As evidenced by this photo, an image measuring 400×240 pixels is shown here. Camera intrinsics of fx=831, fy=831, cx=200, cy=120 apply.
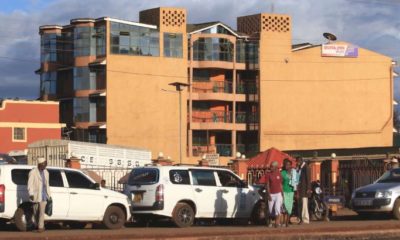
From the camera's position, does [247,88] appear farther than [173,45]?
Yes

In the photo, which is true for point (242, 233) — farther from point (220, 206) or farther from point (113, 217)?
point (113, 217)

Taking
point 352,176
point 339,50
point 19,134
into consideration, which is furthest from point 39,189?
point 339,50

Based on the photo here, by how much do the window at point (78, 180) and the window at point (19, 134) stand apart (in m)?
44.9

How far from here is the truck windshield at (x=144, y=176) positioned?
22906 millimetres

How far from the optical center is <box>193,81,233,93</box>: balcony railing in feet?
249

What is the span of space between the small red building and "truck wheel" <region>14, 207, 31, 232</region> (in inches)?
1761

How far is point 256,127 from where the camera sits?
77.4 m

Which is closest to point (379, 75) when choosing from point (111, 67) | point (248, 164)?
point (111, 67)

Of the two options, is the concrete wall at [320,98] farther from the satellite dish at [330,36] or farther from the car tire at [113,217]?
the car tire at [113,217]

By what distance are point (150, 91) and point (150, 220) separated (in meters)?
48.7

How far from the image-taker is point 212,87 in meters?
76.0

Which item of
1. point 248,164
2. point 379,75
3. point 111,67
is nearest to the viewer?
point 248,164

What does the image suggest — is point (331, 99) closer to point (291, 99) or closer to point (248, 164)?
point (291, 99)

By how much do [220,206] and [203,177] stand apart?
972mm
